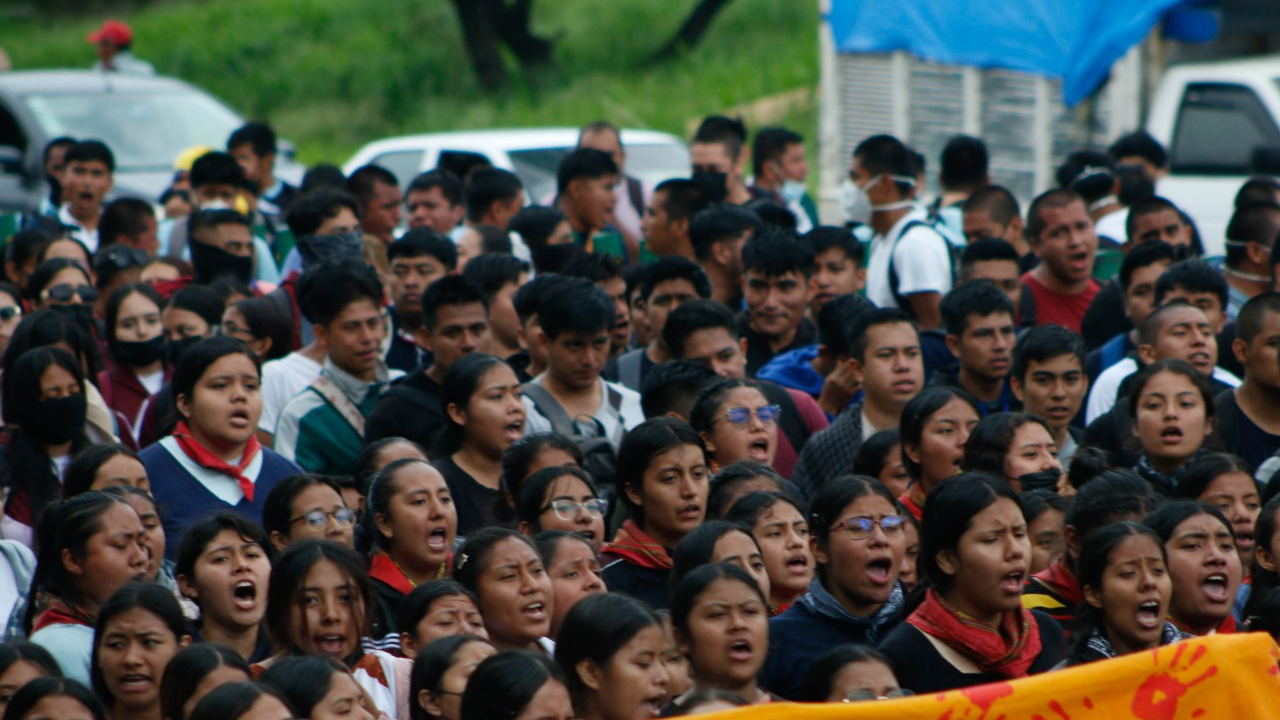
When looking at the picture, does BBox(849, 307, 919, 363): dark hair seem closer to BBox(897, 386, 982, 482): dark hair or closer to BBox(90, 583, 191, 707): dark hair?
BBox(897, 386, 982, 482): dark hair

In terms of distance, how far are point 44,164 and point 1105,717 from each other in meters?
10.2

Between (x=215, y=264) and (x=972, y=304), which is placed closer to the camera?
(x=972, y=304)

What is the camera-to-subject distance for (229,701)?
420 cm

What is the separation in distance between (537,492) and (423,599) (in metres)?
0.86

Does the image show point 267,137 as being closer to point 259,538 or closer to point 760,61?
point 259,538

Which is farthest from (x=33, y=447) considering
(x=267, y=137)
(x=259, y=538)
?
(x=267, y=137)

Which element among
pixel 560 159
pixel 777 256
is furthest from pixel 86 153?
pixel 777 256

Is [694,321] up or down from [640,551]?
up

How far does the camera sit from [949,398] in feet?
20.7

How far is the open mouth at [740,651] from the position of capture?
4734 mm

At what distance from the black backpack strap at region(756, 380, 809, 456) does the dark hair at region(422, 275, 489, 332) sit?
1200mm

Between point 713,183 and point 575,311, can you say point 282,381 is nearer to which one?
point 575,311

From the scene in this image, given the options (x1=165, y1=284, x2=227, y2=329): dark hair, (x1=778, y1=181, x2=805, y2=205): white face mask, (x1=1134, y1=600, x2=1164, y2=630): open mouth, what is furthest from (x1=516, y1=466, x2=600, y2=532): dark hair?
(x1=778, y1=181, x2=805, y2=205): white face mask

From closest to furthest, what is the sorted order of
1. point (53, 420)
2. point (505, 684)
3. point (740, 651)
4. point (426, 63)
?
1. point (505, 684)
2. point (740, 651)
3. point (53, 420)
4. point (426, 63)
